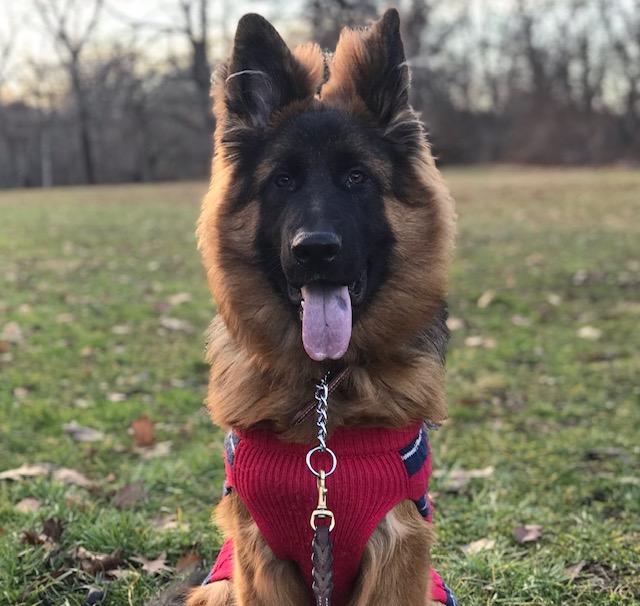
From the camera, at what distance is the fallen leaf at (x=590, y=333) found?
7.99 meters

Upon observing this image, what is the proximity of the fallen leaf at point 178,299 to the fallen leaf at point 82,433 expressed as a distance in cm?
423

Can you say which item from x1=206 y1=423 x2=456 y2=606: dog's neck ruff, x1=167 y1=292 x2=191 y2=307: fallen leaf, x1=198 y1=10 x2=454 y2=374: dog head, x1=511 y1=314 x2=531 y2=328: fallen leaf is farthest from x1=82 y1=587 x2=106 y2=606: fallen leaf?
x1=167 y1=292 x2=191 y2=307: fallen leaf

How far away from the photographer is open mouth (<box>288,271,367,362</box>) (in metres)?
2.81

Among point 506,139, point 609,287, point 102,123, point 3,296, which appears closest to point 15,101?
point 102,123

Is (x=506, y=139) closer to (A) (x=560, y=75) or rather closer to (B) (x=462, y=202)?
(A) (x=560, y=75)

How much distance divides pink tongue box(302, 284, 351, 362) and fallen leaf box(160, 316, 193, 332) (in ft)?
19.6

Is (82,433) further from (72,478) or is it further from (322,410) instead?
(322,410)

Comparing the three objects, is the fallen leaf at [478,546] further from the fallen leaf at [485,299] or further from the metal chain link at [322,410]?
the fallen leaf at [485,299]

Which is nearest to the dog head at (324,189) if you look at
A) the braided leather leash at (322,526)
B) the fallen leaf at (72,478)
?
the braided leather leash at (322,526)

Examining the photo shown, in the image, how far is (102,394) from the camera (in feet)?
21.3

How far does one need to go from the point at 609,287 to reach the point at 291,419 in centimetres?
854

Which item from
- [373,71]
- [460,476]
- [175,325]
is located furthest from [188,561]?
[175,325]

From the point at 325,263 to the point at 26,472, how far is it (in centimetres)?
311

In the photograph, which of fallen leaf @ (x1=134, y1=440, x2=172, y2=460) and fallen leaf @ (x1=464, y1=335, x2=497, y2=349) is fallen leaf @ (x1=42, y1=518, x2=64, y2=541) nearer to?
fallen leaf @ (x1=134, y1=440, x2=172, y2=460)
